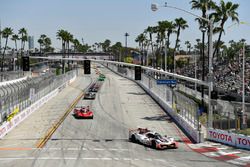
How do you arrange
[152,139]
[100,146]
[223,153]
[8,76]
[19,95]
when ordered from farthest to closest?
[8,76] → [19,95] → [100,146] → [152,139] → [223,153]

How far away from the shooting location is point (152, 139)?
30.5 meters

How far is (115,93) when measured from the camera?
243 feet

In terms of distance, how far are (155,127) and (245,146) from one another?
12.6 meters

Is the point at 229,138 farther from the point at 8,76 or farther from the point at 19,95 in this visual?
the point at 8,76

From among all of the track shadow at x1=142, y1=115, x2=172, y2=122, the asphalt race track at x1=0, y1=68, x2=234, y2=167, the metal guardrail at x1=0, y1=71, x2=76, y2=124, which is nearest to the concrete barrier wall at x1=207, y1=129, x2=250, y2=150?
the asphalt race track at x1=0, y1=68, x2=234, y2=167

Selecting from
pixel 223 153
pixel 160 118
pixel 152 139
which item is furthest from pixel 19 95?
pixel 223 153

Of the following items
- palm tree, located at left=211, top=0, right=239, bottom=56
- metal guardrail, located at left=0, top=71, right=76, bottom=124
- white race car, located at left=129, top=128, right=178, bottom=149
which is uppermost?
palm tree, located at left=211, top=0, right=239, bottom=56

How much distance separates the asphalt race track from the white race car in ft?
1.56

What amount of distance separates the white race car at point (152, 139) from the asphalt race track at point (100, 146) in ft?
1.56

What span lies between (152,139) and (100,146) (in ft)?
13.2

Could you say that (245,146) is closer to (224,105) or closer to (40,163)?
(224,105)

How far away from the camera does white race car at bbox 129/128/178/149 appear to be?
97.5ft

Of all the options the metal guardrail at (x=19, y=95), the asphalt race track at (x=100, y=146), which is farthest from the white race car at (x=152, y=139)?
the metal guardrail at (x=19, y=95)

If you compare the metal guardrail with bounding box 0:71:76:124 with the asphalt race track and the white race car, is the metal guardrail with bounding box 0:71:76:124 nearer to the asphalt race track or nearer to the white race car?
the asphalt race track
